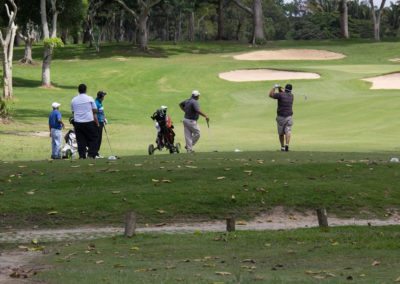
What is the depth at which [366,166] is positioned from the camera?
60.6ft

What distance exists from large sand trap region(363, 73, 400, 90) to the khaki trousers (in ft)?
90.7

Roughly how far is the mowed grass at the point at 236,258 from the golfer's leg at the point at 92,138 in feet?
25.0

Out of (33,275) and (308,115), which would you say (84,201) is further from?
(308,115)

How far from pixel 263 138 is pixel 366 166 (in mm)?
13248

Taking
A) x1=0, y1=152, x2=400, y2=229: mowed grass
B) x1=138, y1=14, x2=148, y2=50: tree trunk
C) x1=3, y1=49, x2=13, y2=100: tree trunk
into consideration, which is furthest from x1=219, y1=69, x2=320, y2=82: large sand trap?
x1=0, y1=152, x2=400, y2=229: mowed grass

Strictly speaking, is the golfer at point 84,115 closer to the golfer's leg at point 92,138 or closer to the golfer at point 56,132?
the golfer's leg at point 92,138

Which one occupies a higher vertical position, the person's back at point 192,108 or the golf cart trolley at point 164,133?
the person's back at point 192,108

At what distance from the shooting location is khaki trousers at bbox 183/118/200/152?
24.1 meters

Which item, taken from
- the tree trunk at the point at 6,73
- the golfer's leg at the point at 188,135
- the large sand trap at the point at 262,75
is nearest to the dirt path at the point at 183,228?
the golfer's leg at the point at 188,135

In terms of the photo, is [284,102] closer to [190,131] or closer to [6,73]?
[190,131]

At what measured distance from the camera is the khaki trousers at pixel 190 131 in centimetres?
2411

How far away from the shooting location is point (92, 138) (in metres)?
20.7

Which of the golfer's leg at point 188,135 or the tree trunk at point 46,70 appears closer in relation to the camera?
the golfer's leg at point 188,135

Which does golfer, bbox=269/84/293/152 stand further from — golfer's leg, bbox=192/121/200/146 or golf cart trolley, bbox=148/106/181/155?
golf cart trolley, bbox=148/106/181/155
